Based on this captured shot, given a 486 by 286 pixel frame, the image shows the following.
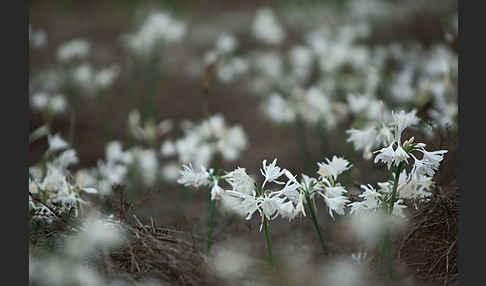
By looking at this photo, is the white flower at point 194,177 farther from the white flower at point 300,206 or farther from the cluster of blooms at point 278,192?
the white flower at point 300,206

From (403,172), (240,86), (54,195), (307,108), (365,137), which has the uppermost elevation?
(240,86)

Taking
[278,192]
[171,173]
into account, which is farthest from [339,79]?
[278,192]

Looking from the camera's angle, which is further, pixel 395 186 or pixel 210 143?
pixel 210 143

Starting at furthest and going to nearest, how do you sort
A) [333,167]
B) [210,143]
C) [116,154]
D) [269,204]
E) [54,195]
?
1. [116,154]
2. [210,143]
3. [54,195]
4. [333,167]
5. [269,204]

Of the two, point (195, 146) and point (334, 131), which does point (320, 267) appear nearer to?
point (195, 146)

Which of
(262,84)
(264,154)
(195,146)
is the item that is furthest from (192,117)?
(195,146)

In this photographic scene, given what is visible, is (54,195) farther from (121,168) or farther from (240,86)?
(240,86)

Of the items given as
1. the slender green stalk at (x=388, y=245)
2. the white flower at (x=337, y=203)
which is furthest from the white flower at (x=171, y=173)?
the white flower at (x=337, y=203)

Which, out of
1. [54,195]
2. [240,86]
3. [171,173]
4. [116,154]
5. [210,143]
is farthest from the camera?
[240,86]
